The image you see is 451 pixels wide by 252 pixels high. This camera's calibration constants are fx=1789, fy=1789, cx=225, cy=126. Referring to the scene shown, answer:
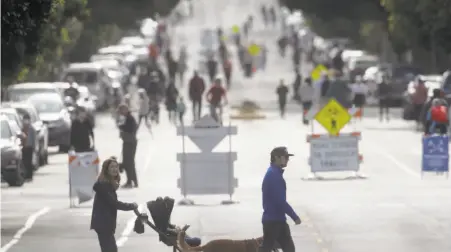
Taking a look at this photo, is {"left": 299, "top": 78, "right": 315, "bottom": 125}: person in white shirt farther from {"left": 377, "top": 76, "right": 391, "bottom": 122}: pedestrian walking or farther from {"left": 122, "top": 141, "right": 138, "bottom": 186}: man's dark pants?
{"left": 122, "top": 141, "right": 138, "bottom": 186}: man's dark pants

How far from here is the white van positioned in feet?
211

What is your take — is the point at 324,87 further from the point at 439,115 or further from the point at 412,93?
the point at 439,115

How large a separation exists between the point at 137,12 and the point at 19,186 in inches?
2034

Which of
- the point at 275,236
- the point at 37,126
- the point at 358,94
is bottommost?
the point at 358,94

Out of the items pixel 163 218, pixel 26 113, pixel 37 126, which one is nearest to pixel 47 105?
pixel 37 126

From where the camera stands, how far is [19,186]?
35656 millimetres

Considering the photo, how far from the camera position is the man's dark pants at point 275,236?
59.8 ft

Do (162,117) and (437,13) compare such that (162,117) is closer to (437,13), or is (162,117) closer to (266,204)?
(437,13)

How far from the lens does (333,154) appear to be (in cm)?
3588

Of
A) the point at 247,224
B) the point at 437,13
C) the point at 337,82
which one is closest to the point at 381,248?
the point at 247,224

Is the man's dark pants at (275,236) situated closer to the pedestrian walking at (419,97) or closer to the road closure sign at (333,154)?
the road closure sign at (333,154)

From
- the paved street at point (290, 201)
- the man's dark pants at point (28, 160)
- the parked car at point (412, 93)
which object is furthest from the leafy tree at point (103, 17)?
the man's dark pants at point (28, 160)

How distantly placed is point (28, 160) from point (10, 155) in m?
2.35

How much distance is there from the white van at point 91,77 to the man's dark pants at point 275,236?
45442mm
